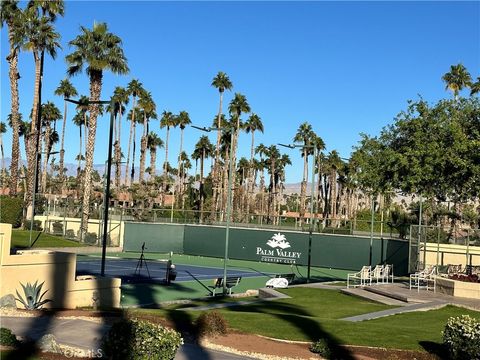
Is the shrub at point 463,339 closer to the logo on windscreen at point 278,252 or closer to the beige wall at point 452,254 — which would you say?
the beige wall at point 452,254

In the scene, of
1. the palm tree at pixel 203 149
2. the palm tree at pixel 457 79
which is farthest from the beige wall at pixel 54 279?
the palm tree at pixel 203 149

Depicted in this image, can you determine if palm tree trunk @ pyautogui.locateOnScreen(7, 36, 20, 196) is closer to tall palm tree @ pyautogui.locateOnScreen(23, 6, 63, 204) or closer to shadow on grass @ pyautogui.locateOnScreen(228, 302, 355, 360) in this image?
tall palm tree @ pyautogui.locateOnScreen(23, 6, 63, 204)

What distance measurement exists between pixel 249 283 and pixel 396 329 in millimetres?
21345

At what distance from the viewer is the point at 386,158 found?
37312 millimetres

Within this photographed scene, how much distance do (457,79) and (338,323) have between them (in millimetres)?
55948

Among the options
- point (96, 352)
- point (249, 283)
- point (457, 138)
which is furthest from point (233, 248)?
point (96, 352)

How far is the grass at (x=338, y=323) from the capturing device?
628 inches

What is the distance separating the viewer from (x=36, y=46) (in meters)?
58.4

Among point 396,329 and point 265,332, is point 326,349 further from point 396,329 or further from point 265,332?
point 396,329

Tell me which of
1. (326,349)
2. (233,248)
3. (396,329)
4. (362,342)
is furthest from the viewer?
(233,248)

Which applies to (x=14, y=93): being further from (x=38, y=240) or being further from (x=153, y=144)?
(x=153, y=144)

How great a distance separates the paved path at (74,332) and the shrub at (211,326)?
75 centimetres

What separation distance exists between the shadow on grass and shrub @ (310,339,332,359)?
119mm

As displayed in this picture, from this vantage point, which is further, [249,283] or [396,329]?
[249,283]
